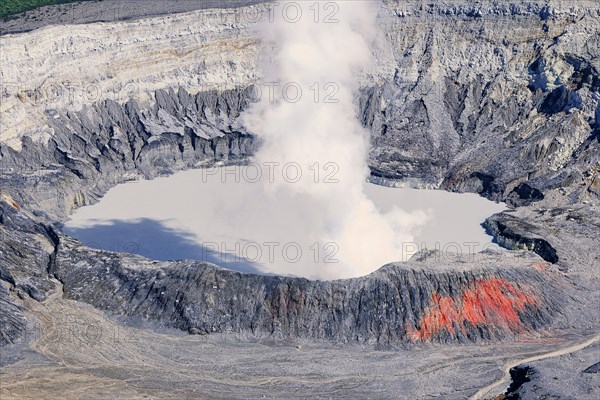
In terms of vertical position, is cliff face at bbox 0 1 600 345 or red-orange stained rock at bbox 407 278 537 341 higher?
cliff face at bbox 0 1 600 345

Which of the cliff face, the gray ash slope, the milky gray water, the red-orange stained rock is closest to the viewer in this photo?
the red-orange stained rock

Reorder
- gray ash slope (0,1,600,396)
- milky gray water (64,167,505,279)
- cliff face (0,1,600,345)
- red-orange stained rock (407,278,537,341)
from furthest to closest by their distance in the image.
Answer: milky gray water (64,167,505,279), cliff face (0,1,600,345), gray ash slope (0,1,600,396), red-orange stained rock (407,278,537,341)

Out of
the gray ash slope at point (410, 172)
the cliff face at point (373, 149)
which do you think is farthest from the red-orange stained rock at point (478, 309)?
the gray ash slope at point (410, 172)

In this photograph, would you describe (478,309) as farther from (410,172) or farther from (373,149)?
(373,149)

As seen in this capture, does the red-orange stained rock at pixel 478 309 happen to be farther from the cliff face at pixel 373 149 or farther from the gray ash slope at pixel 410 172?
the gray ash slope at pixel 410 172

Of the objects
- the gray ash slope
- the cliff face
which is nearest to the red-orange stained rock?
the cliff face

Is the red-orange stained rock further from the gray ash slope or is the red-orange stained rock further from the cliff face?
the gray ash slope
